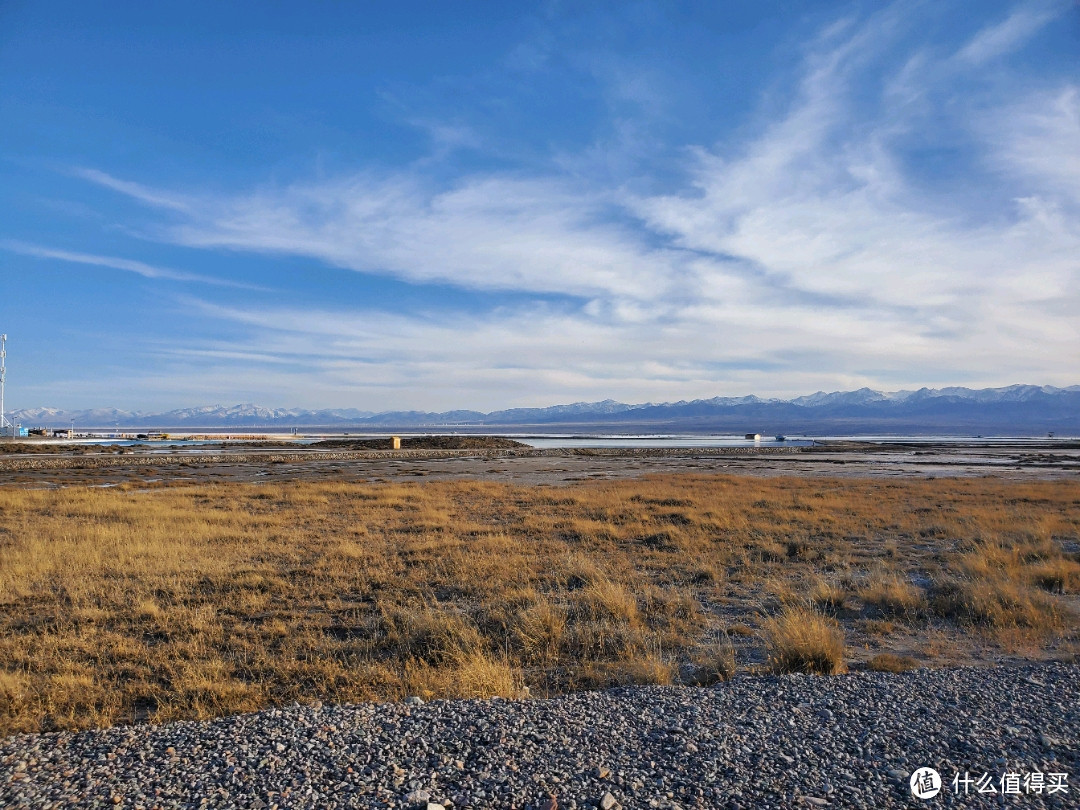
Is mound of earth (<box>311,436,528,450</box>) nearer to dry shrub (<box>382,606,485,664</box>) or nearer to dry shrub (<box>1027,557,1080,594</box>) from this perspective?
dry shrub (<box>1027,557,1080,594</box>)

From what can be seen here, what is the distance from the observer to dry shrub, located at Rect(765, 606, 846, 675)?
7594 millimetres

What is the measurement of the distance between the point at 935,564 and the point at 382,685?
40.5 ft

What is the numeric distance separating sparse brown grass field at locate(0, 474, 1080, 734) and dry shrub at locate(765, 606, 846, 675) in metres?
0.03

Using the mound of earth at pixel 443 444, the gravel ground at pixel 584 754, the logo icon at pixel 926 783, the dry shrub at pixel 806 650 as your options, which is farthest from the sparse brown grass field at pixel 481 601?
the mound of earth at pixel 443 444

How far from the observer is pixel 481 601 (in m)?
11.0

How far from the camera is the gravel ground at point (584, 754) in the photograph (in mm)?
4484

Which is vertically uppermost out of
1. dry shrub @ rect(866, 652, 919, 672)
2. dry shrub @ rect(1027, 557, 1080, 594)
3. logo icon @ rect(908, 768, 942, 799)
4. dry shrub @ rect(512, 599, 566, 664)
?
logo icon @ rect(908, 768, 942, 799)

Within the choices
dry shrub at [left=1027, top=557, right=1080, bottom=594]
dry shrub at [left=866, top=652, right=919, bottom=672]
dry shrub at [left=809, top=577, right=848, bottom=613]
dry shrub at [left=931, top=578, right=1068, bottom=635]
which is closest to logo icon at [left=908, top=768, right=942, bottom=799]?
dry shrub at [left=866, top=652, right=919, bottom=672]

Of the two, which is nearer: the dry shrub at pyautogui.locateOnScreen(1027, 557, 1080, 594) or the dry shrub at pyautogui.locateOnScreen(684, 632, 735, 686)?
the dry shrub at pyautogui.locateOnScreen(684, 632, 735, 686)

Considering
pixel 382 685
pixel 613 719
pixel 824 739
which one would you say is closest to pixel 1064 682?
pixel 824 739

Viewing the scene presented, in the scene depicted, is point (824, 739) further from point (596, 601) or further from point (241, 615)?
point (241, 615)

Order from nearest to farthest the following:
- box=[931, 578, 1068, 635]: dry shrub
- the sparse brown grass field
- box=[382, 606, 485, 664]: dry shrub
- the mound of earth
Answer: the sparse brown grass field → box=[382, 606, 485, 664]: dry shrub → box=[931, 578, 1068, 635]: dry shrub → the mound of earth

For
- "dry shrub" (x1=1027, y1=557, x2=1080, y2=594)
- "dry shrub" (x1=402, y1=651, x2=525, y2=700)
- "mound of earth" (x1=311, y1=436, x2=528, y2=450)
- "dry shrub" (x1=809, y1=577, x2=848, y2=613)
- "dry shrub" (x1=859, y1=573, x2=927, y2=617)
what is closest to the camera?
"dry shrub" (x1=402, y1=651, x2=525, y2=700)

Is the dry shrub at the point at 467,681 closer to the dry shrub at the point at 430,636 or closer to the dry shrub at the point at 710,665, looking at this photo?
the dry shrub at the point at 430,636
